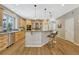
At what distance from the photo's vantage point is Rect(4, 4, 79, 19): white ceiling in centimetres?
354

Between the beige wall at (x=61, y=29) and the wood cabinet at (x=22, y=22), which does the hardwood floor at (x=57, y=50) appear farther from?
the wood cabinet at (x=22, y=22)

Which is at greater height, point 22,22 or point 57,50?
point 22,22

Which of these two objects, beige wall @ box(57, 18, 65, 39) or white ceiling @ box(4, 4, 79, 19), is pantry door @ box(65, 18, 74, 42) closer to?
beige wall @ box(57, 18, 65, 39)

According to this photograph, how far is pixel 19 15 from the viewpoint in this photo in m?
3.84

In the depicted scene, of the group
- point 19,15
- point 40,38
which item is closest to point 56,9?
point 19,15

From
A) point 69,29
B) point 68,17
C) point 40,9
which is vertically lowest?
point 69,29

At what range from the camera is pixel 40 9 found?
382 cm

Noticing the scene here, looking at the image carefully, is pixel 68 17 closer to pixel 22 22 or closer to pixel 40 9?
pixel 40 9

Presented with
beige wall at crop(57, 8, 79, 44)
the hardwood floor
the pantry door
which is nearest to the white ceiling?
beige wall at crop(57, 8, 79, 44)

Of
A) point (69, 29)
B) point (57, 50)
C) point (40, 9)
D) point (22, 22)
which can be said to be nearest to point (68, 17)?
point (69, 29)

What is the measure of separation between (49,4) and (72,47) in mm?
1474

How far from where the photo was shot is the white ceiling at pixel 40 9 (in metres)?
3.54

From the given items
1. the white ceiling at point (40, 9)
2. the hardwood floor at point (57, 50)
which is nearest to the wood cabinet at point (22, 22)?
the white ceiling at point (40, 9)

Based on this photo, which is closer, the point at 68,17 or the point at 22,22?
the point at 22,22
